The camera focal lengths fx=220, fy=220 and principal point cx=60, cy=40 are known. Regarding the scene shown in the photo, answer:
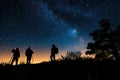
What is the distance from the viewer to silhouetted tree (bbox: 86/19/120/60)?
115 feet

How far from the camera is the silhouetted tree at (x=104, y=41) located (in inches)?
1374

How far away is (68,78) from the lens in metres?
12.8

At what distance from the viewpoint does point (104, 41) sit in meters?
36.1

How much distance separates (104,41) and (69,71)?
23.7 metres

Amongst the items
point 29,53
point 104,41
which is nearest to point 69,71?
point 29,53

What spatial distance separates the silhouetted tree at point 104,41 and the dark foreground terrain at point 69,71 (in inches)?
800

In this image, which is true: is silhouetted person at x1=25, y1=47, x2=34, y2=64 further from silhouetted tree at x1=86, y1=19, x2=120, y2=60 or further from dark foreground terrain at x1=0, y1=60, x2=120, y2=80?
silhouetted tree at x1=86, y1=19, x2=120, y2=60

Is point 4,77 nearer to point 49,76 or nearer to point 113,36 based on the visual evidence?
point 49,76

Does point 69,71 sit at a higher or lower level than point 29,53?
lower

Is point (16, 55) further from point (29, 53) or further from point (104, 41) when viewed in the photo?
point (104, 41)

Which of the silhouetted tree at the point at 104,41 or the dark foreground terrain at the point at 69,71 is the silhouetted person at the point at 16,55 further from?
the silhouetted tree at the point at 104,41

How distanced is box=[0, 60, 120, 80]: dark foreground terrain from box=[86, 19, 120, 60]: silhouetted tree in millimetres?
20331

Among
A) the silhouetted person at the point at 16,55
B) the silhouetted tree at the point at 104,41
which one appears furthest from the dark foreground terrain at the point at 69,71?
the silhouetted tree at the point at 104,41

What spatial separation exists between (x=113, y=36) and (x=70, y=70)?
78.7 feet
